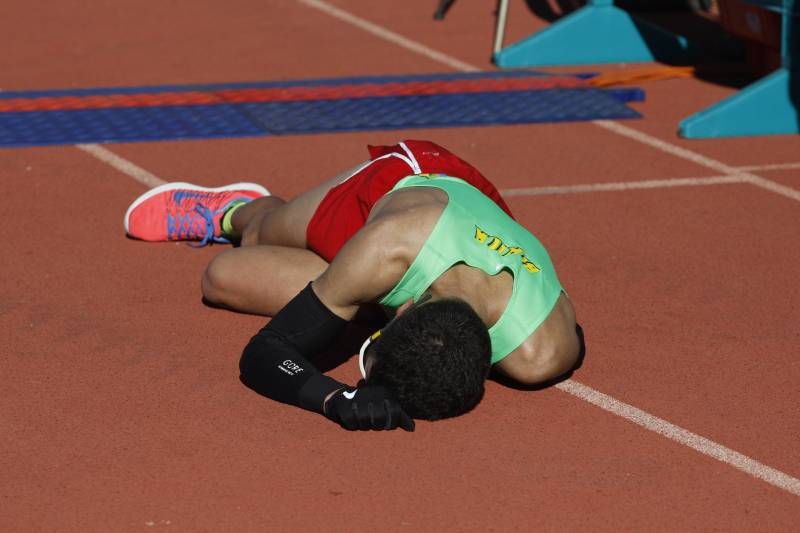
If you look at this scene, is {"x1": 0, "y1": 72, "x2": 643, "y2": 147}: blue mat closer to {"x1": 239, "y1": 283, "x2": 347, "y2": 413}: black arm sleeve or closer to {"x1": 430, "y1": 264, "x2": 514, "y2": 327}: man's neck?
{"x1": 239, "y1": 283, "x2": 347, "y2": 413}: black arm sleeve

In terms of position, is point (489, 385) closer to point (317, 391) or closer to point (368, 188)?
point (317, 391)

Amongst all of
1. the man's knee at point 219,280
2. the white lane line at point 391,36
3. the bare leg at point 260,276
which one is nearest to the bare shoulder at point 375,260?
the bare leg at point 260,276

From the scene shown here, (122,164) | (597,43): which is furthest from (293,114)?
(597,43)

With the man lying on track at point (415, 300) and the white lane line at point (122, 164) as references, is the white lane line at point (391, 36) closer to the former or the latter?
the white lane line at point (122, 164)

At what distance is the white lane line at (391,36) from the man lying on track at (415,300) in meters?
4.84

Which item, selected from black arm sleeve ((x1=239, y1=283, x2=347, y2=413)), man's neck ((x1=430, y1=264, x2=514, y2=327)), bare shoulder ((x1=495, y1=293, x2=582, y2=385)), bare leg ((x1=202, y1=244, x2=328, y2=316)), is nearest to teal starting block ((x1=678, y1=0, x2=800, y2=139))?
bare leg ((x1=202, y1=244, x2=328, y2=316))

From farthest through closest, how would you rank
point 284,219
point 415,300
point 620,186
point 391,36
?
point 391,36
point 620,186
point 284,219
point 415,300

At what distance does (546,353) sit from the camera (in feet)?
16.2

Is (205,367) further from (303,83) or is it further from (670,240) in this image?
(303,83)

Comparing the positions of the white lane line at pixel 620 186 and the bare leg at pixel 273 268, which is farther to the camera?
the white lane line at pixel 620 186

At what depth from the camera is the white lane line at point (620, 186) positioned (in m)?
7.56

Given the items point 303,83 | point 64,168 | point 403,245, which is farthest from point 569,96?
point 403,245

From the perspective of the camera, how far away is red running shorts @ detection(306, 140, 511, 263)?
5.37 meters

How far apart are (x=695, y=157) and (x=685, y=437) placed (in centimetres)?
376
